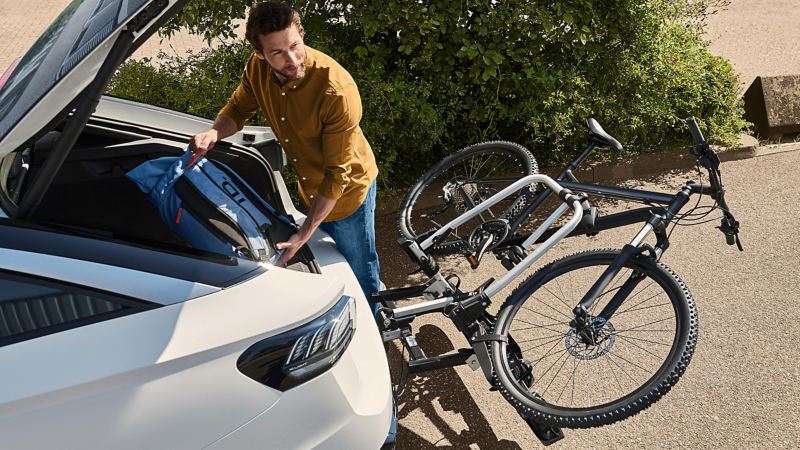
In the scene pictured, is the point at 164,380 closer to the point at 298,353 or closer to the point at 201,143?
the point at 298,353

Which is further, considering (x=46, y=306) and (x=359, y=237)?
(x=359, y=237)

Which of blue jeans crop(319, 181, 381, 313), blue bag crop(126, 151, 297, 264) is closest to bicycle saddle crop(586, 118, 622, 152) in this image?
blue jeans crop(319, 181, 381, 313)

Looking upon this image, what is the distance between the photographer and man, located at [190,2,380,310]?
9.14 ft

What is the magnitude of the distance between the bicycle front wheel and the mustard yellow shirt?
89 centimetres

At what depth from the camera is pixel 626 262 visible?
10.1 ft

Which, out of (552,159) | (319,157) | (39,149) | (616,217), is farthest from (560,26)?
(39,149)

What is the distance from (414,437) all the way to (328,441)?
1.05 metres

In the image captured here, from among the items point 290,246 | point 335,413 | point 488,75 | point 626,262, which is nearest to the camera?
point 335,413

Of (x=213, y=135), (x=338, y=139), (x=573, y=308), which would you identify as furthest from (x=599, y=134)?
(x=213, y=135)

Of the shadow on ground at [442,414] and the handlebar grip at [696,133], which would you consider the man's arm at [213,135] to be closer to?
the shadow on ground at [442,414]

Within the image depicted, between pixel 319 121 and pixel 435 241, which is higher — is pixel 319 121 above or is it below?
above

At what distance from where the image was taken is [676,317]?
119 inches

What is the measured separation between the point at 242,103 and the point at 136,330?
1.44m

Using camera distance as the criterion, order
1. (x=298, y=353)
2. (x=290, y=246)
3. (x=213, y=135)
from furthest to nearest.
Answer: (x=213, y=135), (x=290, y=246), (x=298, y=353)
